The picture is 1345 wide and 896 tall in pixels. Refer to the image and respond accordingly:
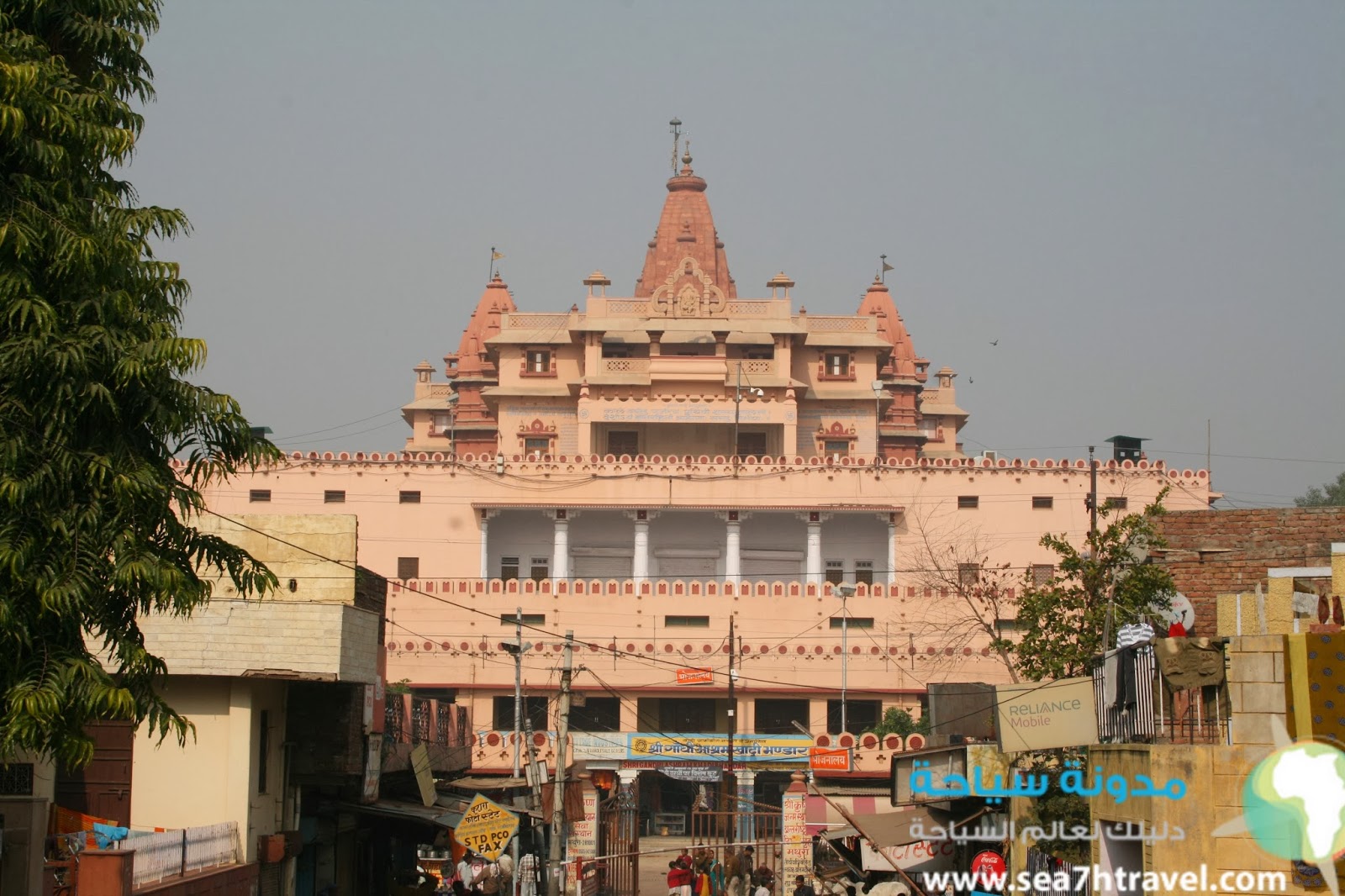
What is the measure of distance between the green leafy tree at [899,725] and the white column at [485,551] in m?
14.4

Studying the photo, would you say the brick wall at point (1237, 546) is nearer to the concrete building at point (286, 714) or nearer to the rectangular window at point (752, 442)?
the concrete building at point (286, 714)

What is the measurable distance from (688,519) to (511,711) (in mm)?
9986

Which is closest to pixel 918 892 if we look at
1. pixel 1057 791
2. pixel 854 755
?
pixel 1057 791

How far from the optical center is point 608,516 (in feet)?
186

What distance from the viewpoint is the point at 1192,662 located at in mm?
13102

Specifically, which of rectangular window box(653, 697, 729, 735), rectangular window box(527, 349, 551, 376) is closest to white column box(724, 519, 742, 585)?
rectangular window box(653, 697, 729, 735)

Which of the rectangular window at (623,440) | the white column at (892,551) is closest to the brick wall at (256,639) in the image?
the white column at (892,551)

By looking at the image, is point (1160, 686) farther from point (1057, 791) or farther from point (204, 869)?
point (204, 869)

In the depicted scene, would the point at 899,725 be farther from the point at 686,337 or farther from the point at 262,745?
the point at 262,745

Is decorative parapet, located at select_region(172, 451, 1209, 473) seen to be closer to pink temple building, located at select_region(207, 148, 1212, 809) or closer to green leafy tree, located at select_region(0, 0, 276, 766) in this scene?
pink temple building, located at select_region(207, 148, 1212, 809)

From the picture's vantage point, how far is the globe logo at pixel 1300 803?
11.8 metres

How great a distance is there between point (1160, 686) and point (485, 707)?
37353 millimetres

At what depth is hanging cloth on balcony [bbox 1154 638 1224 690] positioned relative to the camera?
12984 millimetres

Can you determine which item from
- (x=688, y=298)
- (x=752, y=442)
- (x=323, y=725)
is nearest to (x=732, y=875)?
(x=323, y=725)
